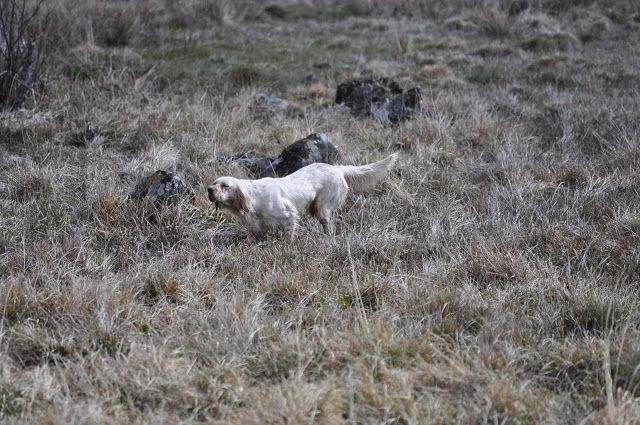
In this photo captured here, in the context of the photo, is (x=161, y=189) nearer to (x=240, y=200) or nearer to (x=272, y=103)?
(x=240, y=200)

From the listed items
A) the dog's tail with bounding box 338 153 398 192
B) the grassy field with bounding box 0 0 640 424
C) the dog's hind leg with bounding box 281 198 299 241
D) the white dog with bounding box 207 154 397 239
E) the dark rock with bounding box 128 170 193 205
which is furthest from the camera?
the dog's tail with bounding box 338 153 398 192

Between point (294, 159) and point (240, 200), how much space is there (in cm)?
141

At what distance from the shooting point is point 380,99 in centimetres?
745

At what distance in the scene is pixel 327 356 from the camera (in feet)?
9.20

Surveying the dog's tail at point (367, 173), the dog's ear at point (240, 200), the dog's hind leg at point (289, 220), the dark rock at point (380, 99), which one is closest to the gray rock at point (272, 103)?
the dark rock at point (380, 99)

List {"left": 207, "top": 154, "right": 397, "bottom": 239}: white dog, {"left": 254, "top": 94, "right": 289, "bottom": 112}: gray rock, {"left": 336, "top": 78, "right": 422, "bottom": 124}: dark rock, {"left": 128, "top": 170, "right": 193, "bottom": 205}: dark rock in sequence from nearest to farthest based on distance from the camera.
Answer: {"left": 207, "top": 154, "right": 397, "bottom": 239}: white dog < {"left": 128, "top": 170, "right": 193, "bottom": 205}: dark rock < {"left": 336, "top": 78, "right": 422, "bottom": 124}: dark rock < {"left": 254, "top": 94, "right": 289, "bottom": 112}: gray rock

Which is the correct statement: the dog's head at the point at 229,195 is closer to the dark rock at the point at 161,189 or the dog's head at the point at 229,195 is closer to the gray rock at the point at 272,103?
the dark rock at the point at 161,189

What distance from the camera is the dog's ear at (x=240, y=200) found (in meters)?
4.10

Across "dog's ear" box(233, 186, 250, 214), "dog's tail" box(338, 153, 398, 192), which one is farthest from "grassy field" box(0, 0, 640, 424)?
"dog's ear" box(233, 186, 250, 214)

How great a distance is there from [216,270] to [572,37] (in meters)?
9.48

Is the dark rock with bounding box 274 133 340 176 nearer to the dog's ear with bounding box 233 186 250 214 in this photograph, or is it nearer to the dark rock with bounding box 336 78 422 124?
the dog's ear with bounding box 233 186 250 214

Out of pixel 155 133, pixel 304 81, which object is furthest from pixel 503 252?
pixel 304 81

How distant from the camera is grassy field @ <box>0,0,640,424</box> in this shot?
2576mm

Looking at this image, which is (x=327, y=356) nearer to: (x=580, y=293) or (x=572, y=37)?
(x=580, y=293)
